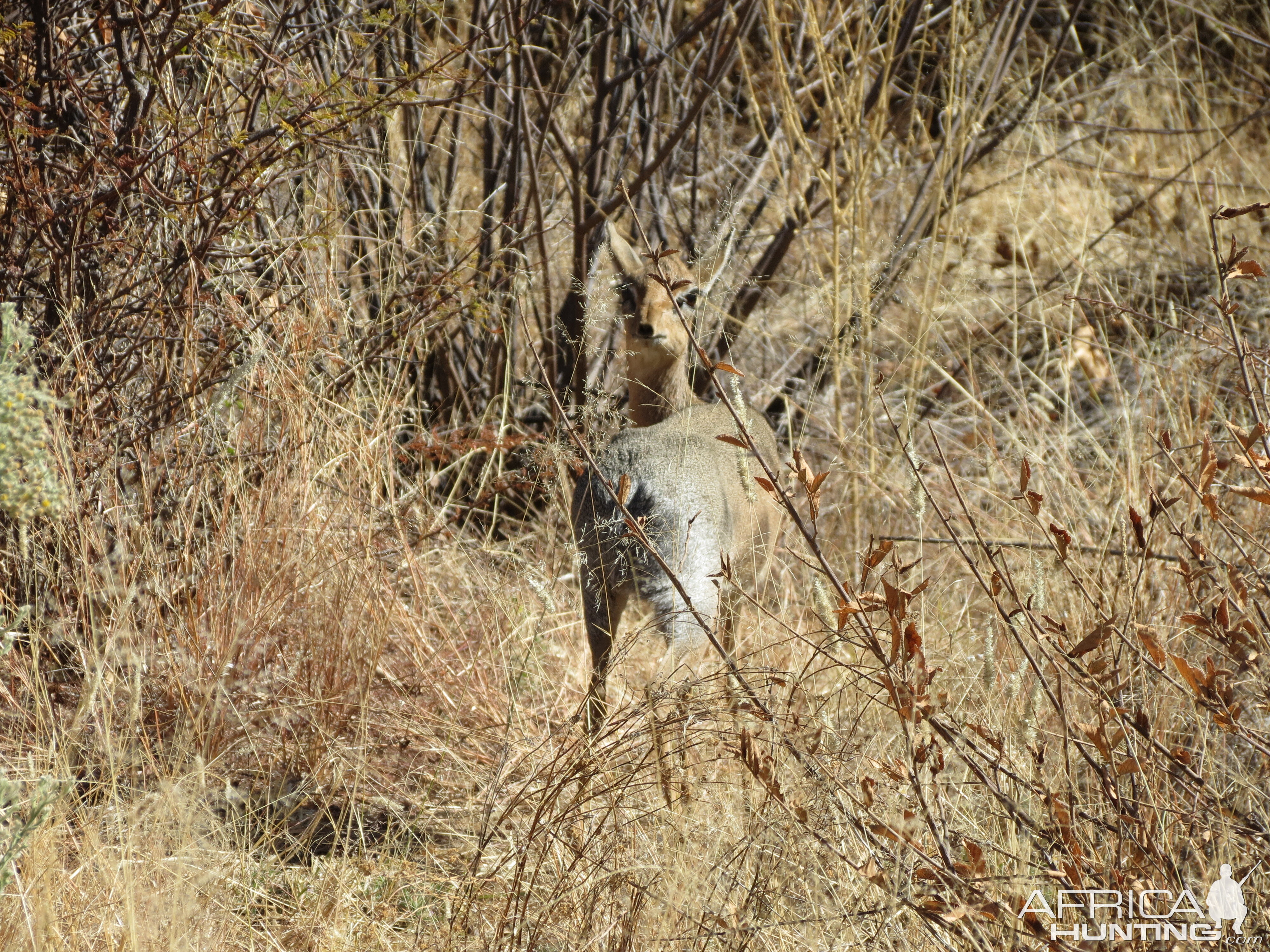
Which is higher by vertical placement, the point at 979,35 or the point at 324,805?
the point at 979,35

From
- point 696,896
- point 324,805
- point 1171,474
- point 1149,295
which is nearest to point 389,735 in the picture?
point 324,805

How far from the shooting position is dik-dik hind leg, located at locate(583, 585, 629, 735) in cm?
329

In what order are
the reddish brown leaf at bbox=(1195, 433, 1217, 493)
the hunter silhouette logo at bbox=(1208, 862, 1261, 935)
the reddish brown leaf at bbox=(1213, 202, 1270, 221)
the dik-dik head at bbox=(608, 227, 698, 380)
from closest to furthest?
the reddish brown leaf at bbox=(1213, 202, 1270, 221)
the reddish brown leaf at bbox=(1195, 433, 1217, 493)
the hunter silhouette logo at bbox=(1208, 862, 1261, 935)
the dik-dik head at bbox=(608, 227, 698, 380)

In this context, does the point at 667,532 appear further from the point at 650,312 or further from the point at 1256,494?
the point at 1256,494

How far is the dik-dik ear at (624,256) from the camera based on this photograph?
431 centimetres

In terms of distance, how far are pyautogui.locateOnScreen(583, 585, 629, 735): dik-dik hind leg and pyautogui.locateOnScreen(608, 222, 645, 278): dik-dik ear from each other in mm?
1340

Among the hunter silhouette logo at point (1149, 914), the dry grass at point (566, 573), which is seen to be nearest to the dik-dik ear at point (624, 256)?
the dry grass at point (566, 573)

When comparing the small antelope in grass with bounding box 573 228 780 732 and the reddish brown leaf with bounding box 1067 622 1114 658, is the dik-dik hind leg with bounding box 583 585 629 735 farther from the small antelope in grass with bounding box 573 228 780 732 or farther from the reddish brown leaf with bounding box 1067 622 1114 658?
the reddish brown leaf with bounding box 1067 622 1114 658

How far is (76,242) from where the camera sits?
3439 millimetres

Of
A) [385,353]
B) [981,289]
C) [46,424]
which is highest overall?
[46,424]

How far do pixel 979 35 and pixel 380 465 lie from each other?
A: 3.83 metres

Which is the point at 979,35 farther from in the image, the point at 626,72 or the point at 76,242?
the point at 76,242

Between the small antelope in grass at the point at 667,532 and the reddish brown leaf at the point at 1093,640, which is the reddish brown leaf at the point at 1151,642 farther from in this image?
the small antelope in grass at the point at 667,532

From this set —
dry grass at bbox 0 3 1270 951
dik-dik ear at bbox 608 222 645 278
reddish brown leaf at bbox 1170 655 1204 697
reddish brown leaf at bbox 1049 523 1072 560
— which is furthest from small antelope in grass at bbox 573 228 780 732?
reddish brown leaf at bbox 1170 655 1204 697
